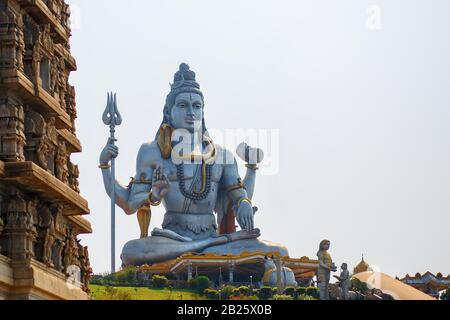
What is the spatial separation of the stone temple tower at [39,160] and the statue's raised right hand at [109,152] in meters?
28.9

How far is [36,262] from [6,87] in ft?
8.91

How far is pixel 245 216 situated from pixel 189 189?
232 cm

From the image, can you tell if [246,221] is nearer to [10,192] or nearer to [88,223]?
[88,223]

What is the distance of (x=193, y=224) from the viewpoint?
2336 inches

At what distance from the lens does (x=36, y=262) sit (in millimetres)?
24875

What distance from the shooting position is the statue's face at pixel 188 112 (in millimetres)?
59250

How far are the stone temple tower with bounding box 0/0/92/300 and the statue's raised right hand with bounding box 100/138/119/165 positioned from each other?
2891 centimetres

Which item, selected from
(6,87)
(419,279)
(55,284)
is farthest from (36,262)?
(419,279)

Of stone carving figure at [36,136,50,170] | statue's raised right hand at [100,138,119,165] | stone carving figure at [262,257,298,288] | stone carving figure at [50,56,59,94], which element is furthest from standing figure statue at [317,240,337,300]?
stone carving figure at [36,136,50,170]

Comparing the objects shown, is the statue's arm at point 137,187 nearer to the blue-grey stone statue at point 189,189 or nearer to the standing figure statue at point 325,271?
the blue-grey stone statue at point 189,189

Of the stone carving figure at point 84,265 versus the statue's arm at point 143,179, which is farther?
the statue's arm at point 143,179

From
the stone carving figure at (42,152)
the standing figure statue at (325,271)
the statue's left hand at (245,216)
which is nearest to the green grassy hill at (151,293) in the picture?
the standing figure statue at (325,271)

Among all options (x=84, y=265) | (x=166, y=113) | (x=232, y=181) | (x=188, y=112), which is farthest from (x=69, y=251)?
(x=166, y=113)

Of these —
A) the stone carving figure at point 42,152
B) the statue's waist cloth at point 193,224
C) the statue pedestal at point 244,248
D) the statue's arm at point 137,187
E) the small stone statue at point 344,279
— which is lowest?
the stone carving figure at point 42,152
